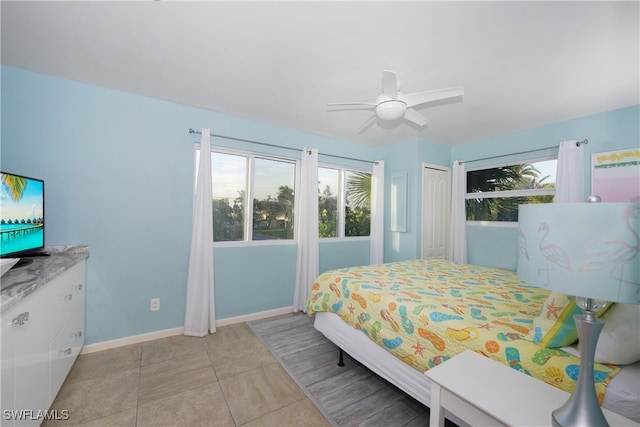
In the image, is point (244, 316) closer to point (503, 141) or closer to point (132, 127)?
point (132, 127)

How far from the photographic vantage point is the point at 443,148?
4.25 m

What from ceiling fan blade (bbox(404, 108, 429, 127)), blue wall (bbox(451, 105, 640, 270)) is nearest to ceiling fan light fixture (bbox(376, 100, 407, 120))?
ceiling fan blade (bbox(404, 108, 429, 127))

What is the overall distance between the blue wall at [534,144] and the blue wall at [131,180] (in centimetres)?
1

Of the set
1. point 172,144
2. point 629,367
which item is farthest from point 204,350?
point 629,367

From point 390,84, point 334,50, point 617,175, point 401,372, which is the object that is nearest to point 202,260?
point 401,372

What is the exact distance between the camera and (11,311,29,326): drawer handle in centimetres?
117

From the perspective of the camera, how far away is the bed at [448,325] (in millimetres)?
1133

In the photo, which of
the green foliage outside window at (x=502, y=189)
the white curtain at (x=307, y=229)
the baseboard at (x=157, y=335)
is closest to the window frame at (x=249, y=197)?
the white curtain at (x=307, y=229)

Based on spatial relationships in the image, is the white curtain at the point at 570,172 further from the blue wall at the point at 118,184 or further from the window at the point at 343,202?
the blue wall at the point at 118,184

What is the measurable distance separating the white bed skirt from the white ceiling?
6.22ft

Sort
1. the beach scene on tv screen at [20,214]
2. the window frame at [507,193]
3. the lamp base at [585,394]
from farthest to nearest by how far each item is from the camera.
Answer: the window frame at [507,193]
the beach scene on tv screen at [20,214]
the lamp base at [585,394]

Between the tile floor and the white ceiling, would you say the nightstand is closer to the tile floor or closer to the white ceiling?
the tile floor

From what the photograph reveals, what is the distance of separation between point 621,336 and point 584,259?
0.62 m

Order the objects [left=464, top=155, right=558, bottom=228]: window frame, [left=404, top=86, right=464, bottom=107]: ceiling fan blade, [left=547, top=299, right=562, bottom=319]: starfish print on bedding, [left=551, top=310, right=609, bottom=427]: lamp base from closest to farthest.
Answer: [left=551, top=310, right=609, bottom=427]: lamp base
[left=547, top=299, right=562, bottom=319]: starfish print on bedding
[left=404, top=86, right=464, bottom=107]: ceiling fan blade
[left=464, top=155, right=558, bottom=228]: window frame
